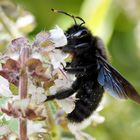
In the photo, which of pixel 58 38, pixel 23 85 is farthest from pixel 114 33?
pixel 23 85

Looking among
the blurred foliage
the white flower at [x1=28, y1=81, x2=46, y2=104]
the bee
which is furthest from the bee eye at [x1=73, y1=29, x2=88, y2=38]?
the blurred foliage

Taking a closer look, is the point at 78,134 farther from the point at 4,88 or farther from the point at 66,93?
the point at 4,88

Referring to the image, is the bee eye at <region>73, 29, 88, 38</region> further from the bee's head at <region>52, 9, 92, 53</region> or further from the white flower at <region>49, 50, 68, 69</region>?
the white flower at <region>49, 50, 68, 69</region>

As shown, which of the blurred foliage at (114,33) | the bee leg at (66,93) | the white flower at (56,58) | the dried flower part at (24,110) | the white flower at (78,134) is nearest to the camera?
the dried flower part at (24,110)

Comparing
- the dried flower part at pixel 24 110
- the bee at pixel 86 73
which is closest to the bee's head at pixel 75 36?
the bee at pixel 86 73

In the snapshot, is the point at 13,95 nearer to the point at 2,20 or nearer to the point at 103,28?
the point at 2,20

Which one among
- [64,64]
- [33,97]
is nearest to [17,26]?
[64,64]

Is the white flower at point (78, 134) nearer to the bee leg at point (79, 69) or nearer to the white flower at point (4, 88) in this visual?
the bee leg at point (79, 69)
